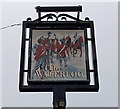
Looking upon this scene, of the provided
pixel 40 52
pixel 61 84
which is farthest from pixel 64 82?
pixel 40 52

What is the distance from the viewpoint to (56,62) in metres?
0.93

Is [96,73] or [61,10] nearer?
[96,73]

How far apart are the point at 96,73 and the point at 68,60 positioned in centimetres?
9

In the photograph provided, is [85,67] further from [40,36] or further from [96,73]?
[40,36]

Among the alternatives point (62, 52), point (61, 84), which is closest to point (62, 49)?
point (62, 52)

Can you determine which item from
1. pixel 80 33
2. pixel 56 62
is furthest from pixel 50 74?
pixel 80 33

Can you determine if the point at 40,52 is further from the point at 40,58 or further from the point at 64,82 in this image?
the point at 64,82

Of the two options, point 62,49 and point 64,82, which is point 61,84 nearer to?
point 64,82

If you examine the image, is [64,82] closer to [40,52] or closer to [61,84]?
[61,84]

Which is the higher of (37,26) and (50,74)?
(37,26)

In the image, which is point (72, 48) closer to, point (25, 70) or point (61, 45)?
point (61, 45)

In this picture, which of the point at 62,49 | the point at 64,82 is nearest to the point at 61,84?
the point at 64,82

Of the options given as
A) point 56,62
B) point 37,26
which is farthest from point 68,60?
point 37,26

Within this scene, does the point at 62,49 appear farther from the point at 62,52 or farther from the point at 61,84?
the point at 61,84
